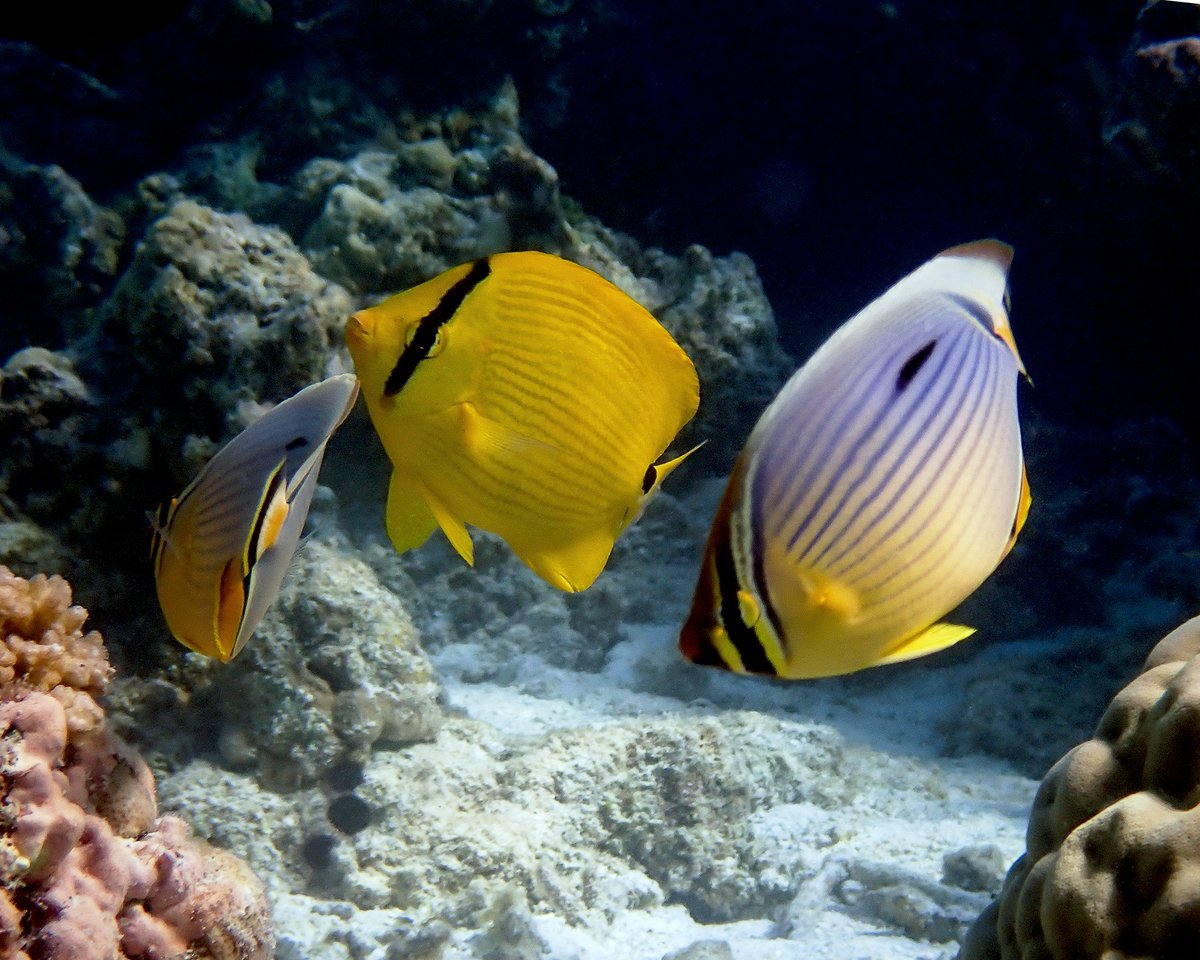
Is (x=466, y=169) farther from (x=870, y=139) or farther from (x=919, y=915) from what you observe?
(x=870, y=139)

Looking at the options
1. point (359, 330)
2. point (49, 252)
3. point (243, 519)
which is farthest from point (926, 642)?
point (49, 252)

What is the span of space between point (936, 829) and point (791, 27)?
9.25m

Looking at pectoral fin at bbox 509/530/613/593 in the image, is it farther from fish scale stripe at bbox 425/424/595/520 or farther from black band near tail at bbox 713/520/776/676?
black band near tail at bbox 713/520/776/676

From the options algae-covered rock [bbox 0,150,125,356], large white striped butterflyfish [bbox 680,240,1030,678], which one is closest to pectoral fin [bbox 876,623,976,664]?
large white striped butterflyfish [bbox 680,240,1030,678]

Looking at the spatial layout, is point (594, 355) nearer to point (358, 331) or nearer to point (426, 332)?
point (426, 332)

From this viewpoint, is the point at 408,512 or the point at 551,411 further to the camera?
the point at 408,512

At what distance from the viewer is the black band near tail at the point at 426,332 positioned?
138cm

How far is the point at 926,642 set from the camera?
3.43ft

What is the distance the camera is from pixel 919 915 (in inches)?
146

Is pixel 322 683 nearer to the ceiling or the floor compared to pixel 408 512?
nearer to the floor

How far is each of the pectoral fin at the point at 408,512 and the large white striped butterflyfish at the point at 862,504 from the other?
0.78 meters

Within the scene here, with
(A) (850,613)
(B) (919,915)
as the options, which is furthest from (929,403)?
(B) (919,915)

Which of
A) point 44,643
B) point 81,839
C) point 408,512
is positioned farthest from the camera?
point 44,643

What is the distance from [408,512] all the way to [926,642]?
1.02 m
